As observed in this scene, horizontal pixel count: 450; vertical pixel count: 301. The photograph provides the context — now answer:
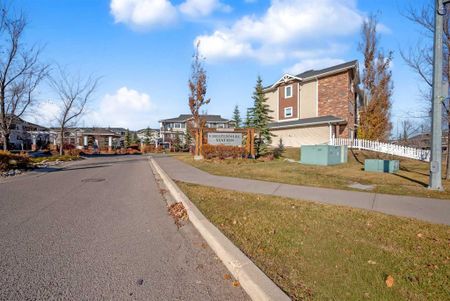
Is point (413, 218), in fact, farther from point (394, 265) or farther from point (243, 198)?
point (243, 198)

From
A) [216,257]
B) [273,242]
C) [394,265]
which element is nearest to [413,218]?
[394,265]

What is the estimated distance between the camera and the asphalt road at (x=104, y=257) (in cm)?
282

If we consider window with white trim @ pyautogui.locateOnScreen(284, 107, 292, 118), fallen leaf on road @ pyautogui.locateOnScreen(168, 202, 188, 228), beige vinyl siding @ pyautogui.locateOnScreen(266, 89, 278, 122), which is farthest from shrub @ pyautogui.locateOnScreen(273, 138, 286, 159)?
fallen leaf on road @ pyautogui.locateOnScreen(168, 202, 188, 228)

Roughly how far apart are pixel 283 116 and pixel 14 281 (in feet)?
107

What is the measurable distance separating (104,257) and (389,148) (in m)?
25.5

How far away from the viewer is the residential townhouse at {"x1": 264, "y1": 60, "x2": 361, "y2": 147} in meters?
27.5

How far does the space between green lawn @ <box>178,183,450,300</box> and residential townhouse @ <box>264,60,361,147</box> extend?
2263cm

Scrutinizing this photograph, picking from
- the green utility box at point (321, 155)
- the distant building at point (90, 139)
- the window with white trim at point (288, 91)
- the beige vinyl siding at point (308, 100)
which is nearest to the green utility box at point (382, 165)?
the green utility box at point (321, 155)

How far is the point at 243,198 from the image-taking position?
23.2 feet

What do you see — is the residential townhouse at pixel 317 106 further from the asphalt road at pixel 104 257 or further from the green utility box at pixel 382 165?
the asphalt road at pixel 104 257

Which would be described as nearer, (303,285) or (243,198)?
(303,285)

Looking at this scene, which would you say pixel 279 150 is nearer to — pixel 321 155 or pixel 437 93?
pixel 321 155

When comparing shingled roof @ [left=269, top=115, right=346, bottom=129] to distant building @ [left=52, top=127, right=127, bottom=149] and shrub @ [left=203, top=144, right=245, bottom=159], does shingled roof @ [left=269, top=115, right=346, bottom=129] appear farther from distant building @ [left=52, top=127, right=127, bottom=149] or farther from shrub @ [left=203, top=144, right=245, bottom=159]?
distant building @ [left=52, top=127, right=127, bottom=149]

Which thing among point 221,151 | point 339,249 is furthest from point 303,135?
point 339,249
